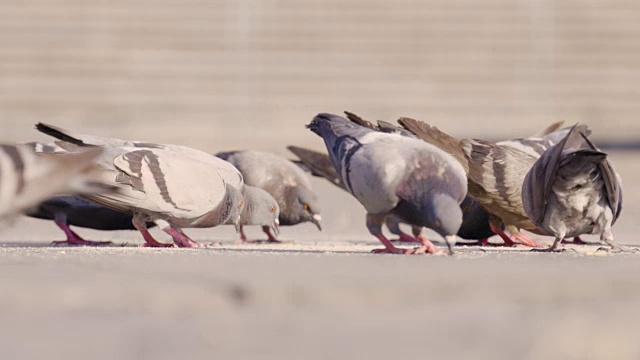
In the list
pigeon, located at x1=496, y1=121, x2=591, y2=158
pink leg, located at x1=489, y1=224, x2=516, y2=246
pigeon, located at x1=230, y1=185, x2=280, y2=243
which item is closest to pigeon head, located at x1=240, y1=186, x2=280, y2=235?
pigeon, located at x1=230, y1=185, x2=280, y2=243

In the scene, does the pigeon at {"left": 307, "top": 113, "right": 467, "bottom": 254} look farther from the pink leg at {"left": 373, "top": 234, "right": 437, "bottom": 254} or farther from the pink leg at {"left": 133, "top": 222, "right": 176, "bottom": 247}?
the pink leg at {"left": 133, "top": 222, "right": 176, "bottom": 247}

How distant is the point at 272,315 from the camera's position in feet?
10.5

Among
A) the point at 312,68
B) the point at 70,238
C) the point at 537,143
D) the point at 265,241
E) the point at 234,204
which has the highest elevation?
the point at 537,143

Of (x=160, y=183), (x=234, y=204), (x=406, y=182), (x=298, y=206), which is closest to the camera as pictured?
(x=406, y=182)

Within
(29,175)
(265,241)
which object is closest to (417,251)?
(29,175)

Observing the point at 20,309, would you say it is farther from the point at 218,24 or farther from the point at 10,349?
the point at 218,24

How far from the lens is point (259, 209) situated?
6949 millimetres

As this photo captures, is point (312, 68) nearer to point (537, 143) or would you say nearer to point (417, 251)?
point (537, 143)

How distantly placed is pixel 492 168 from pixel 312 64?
925 centimetres

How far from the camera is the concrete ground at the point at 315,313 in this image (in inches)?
119

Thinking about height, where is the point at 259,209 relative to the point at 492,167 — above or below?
below

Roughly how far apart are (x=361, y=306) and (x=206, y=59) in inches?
474

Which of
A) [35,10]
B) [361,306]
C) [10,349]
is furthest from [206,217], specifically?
[35,10]

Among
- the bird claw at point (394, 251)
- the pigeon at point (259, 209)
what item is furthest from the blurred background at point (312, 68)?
the bird claw at point (394, 251)
